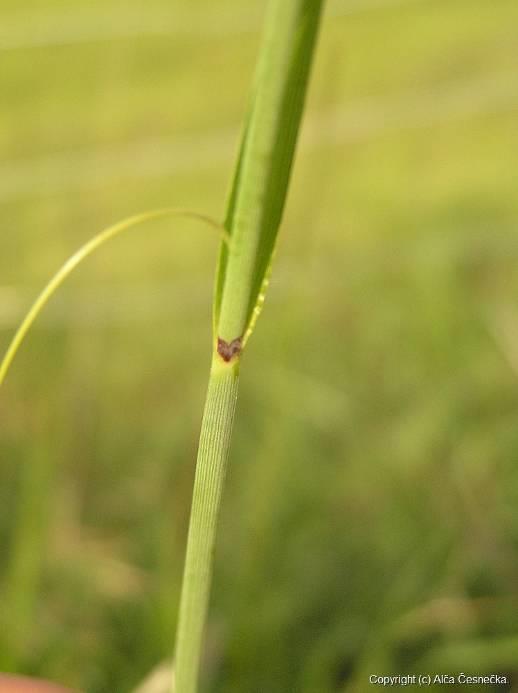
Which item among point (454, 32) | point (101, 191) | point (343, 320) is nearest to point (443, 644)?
point (343, 320)

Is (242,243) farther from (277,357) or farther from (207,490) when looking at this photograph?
(277,357)

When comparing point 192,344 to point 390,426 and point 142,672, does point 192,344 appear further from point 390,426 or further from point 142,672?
point 142,672

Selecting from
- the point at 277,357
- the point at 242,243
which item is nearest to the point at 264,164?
the point at 242,243

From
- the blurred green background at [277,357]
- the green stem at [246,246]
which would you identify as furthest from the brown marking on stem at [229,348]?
the blurred green background at [277,357]

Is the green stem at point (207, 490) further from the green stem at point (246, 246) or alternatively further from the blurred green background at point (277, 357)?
the blurred green background at point (277, 357)

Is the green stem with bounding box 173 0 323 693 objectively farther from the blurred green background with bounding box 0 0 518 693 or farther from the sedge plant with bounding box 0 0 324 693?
the blurred green background with bounding box 0 0 518 693

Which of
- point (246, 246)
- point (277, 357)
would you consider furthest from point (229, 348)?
point (277, 357)

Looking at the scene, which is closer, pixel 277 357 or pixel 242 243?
pixel 242 243
